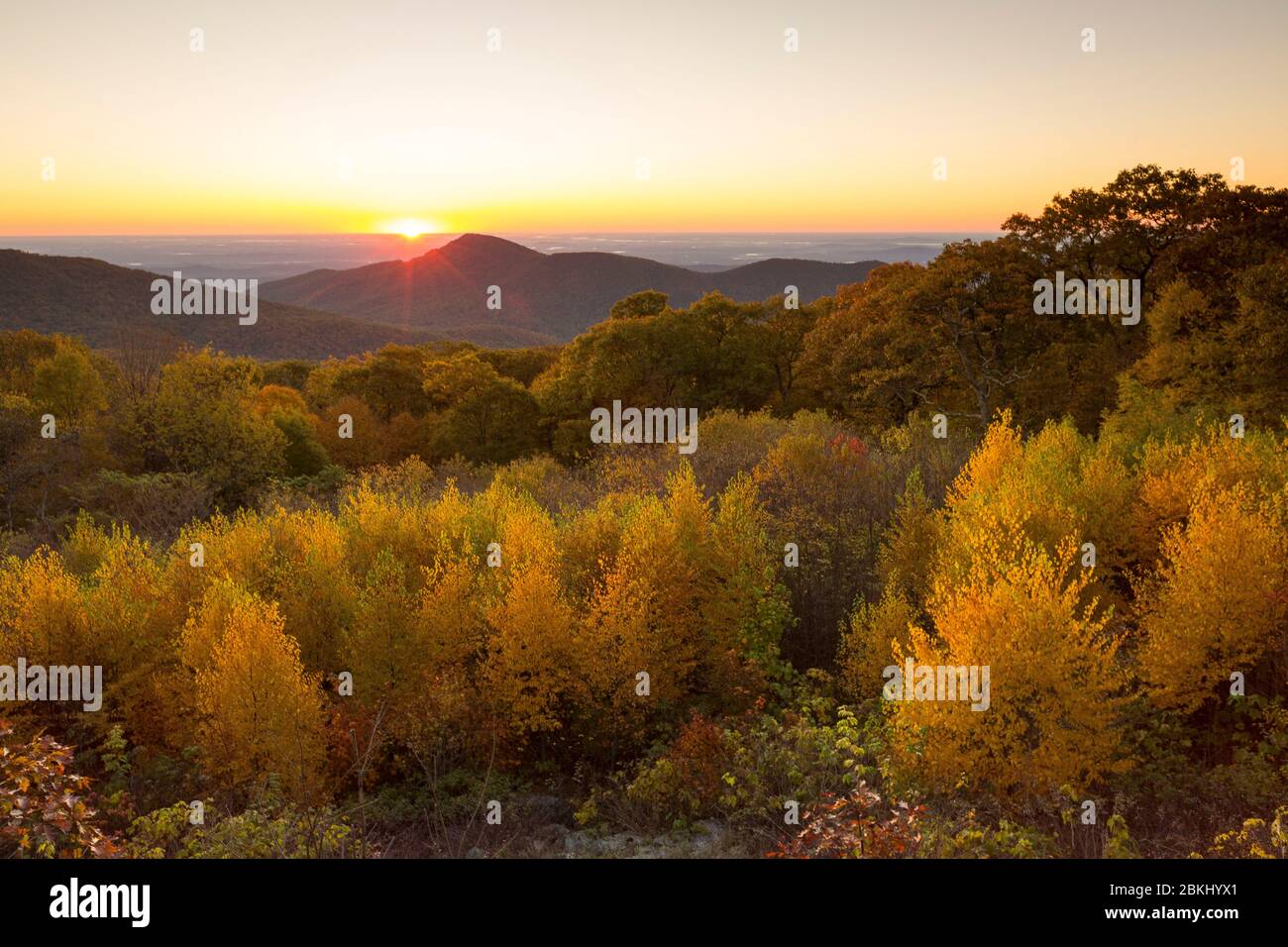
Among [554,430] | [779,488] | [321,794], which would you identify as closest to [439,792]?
[321,794]

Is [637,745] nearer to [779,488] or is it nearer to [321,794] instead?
[321,794]

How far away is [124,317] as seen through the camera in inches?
4906

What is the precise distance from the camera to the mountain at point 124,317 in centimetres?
11856

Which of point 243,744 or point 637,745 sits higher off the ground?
point 243,744

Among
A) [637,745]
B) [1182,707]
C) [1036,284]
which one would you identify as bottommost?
[637,745]

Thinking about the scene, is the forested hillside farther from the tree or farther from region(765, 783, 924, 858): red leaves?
the tree

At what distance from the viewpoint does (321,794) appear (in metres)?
16.5

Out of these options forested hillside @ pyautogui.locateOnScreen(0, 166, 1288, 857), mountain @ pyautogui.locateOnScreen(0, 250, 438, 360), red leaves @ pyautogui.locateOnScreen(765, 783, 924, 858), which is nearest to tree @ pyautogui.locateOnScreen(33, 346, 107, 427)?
forested hillside @ pyautogui.locateOnScreen(0, 166, 1288, 857)

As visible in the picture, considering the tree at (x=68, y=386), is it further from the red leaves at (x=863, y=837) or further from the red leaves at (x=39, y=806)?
the red leaves at (x=863, y=837)

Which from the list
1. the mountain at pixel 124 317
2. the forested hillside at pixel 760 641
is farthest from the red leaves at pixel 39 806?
the mountain at pixel 124 317

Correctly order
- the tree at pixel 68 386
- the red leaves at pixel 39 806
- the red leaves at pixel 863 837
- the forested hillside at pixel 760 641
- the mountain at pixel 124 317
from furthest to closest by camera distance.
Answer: the mountain at pixel 124 317
the tree at pixel 68 386
the forested hillside at pixel 760 641
the red leaves at pixel 863 837
the red leaves at pixel 39 806

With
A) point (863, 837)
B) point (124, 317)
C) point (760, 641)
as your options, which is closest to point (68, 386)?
point (760, 641)

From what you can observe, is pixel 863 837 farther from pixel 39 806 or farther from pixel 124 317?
pixel 124 317

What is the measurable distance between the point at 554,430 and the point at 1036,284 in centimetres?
3310
